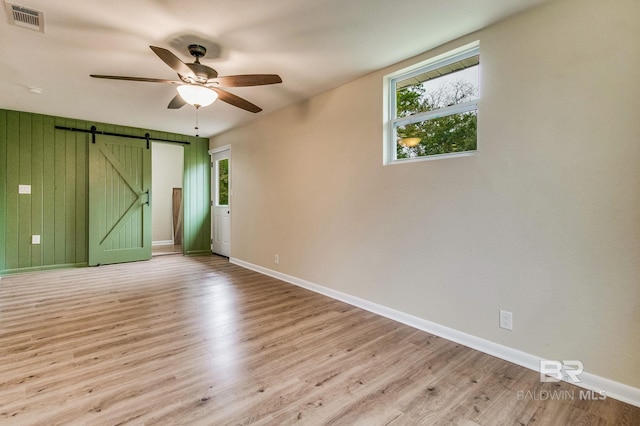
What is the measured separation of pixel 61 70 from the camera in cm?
301

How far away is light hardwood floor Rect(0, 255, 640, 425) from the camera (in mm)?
1613

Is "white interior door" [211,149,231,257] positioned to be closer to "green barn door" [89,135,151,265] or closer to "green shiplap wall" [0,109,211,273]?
"green barn door" [89,135,151,265]

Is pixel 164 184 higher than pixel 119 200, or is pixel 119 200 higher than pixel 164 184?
pixel 164 184

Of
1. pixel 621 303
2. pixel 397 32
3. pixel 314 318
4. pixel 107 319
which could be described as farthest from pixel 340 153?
pixel 107 319

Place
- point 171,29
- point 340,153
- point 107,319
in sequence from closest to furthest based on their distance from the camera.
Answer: point 171,29 < point 107,319 < point 340,153

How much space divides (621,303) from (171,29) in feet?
11.7

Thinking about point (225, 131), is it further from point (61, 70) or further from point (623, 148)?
point (623, 148)

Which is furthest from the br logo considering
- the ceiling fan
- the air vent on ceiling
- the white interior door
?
the white interior door

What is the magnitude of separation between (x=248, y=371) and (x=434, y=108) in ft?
8.54

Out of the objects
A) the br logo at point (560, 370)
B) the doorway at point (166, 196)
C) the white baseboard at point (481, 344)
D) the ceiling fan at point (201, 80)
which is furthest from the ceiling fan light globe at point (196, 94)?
the doorway at point (166, 196)

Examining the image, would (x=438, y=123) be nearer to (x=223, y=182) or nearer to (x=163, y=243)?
(x=223, y=182)

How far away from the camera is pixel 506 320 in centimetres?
220

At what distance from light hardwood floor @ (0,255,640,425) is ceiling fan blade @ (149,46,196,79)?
2.15 meters

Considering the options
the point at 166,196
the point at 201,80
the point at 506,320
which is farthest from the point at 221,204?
the point at 506,320
